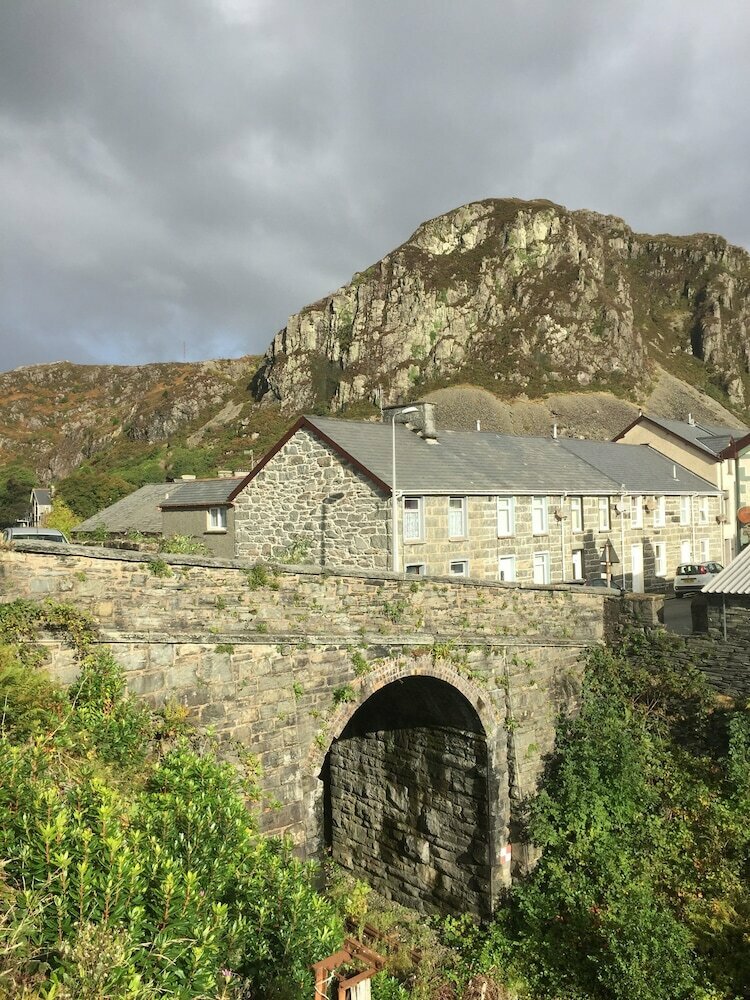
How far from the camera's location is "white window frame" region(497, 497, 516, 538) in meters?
24.0

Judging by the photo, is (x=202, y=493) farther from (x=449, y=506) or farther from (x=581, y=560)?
(x=581, y=560)

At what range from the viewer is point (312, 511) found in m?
23.2

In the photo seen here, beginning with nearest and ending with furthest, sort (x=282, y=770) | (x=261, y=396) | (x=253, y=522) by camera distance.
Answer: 1. (x=282, y=770)
2. (x=253, y=522)
3. (x=261, y=396)

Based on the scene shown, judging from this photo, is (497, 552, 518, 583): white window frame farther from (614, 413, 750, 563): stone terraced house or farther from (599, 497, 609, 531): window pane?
(614, 413, 750, 563): stone terraced house

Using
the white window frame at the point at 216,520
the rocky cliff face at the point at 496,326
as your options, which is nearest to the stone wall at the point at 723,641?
the white window frame at the point at 216,520

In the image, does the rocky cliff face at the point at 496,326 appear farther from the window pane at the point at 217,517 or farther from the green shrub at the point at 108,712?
the green shrub at the point at 108,712

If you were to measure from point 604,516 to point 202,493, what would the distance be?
18.2 meters

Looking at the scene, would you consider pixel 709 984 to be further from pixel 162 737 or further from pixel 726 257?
pixel 726 257

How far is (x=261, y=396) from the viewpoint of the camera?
345 feet

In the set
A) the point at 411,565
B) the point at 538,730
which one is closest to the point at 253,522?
the point at 411,565

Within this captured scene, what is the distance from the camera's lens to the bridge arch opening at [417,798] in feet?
44.6

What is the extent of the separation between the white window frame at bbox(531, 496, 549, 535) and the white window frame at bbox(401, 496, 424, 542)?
5749mm

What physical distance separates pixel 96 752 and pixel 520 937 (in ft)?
33.4

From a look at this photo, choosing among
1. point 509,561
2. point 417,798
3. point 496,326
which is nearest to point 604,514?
point 509,561
